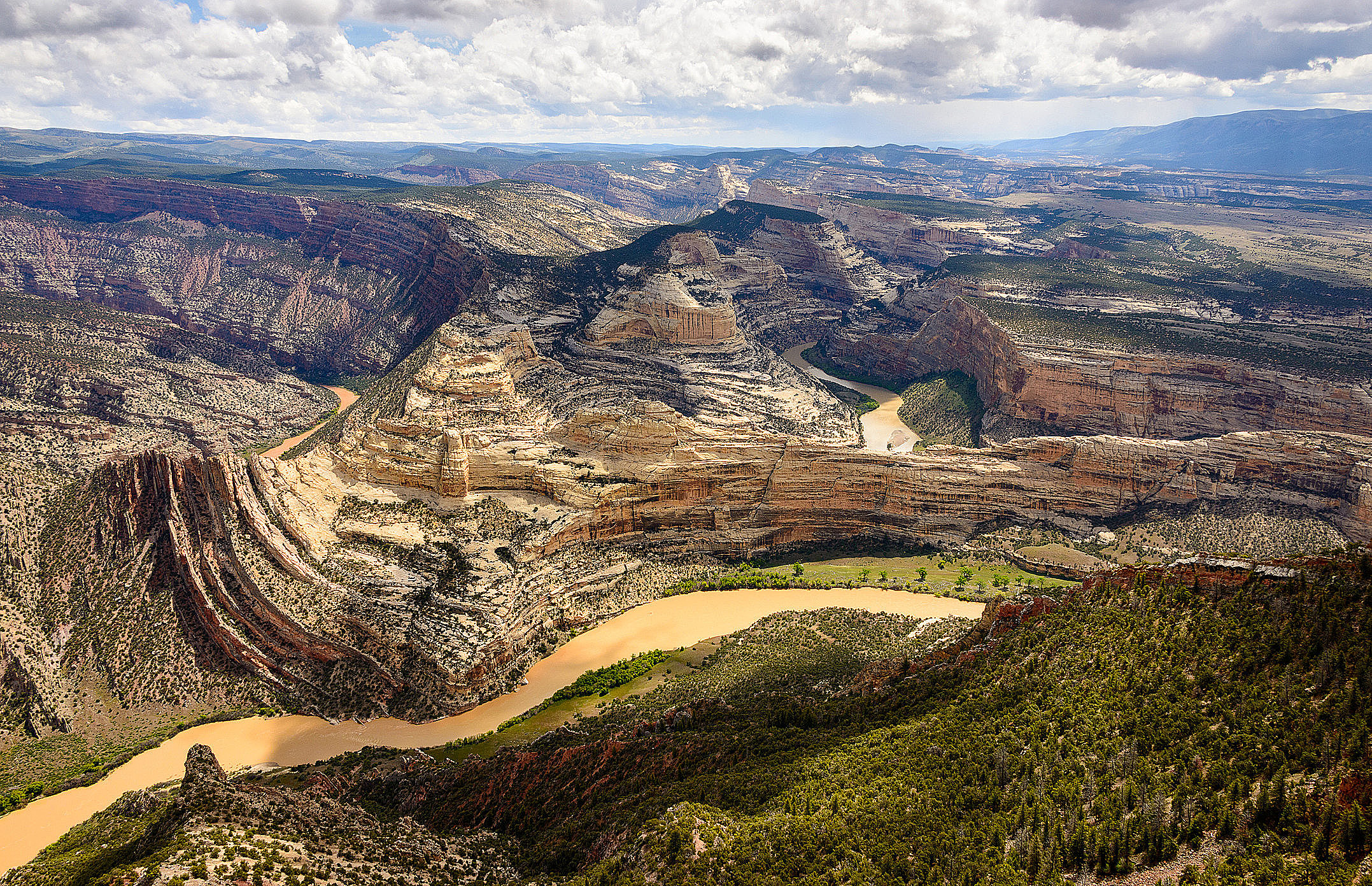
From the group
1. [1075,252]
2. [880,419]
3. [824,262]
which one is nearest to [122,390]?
[880,419]

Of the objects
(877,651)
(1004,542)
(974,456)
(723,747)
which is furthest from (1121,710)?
(974,456)

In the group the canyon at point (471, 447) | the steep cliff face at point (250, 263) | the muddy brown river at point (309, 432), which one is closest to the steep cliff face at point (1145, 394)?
the canyon at point (471, 447)

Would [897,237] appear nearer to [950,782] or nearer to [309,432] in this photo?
[309,432]

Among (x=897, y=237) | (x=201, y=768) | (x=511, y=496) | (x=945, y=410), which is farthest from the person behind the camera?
(x=897, y=237)

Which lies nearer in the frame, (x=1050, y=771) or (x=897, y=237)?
(x=1050, y=771)

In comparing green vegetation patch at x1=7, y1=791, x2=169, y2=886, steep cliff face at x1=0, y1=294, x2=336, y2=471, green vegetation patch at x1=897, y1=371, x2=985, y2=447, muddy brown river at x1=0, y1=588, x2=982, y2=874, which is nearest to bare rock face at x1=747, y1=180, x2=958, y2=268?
green vegetation patch at x1=897, y1=371, x2=985, y2=447

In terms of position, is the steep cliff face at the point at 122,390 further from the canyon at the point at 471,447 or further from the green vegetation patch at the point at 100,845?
the green vegetation patch at the point at 100,845
